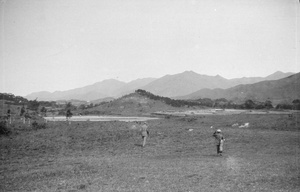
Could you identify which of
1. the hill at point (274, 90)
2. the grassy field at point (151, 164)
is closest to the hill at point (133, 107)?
the grassy field at point (151, 164)

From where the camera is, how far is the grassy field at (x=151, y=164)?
35.4ft

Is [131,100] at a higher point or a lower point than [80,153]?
higher

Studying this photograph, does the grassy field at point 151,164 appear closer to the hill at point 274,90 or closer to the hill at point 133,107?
the hill at point 133,107

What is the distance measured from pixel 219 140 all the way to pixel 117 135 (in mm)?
14391

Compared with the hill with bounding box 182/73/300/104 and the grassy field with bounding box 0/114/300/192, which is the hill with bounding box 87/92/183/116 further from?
the hill with bounding box 182/73/300/104

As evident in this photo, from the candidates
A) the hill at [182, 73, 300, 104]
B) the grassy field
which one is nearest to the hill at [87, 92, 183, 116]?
the grassy field

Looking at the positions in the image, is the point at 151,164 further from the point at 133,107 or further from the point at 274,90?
the point at 274,90

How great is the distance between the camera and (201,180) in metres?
11.3

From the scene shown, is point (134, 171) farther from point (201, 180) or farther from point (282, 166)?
point (282, 166)

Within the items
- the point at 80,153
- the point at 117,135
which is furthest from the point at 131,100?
the point at 80,153

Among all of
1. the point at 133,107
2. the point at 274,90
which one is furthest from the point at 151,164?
the point at 274,90

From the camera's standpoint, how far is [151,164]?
1483 cm

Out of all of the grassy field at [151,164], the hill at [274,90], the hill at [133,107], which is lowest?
the grassy field at [151,164]

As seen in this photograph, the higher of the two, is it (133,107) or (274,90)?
(274,90)
